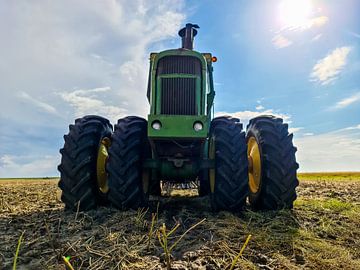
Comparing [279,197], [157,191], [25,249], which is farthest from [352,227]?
[157,191]

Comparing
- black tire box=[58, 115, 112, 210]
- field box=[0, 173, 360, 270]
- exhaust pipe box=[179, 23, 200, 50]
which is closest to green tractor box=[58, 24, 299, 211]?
black tire box=[58, 115, 112, 210]

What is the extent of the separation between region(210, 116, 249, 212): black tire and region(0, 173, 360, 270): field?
21 centimetres

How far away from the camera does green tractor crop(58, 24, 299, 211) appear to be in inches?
195

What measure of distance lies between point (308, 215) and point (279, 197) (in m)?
0.49

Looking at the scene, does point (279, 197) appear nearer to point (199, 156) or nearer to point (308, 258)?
point (199, 156)

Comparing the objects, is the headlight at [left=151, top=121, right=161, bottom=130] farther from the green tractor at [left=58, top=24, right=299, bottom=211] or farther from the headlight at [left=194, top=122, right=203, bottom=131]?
the headlight at [left=194, top=122, right=203, bottom=131]

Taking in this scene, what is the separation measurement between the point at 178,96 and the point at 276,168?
1.98 metres

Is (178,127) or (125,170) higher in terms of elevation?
(178,127)

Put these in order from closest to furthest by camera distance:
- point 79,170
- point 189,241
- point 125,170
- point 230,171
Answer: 1. point 189,241
2. point 230,171
3. point 125,170
4. point 79,170

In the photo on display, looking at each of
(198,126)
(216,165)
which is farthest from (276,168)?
(198,126)

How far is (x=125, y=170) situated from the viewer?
4957 millimetres

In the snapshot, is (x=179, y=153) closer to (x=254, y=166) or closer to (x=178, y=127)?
(x=178, y=127)

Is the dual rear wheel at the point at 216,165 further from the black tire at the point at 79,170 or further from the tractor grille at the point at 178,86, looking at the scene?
the tractor grille at the point at 178,86

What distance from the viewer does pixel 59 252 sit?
9.69 ft
